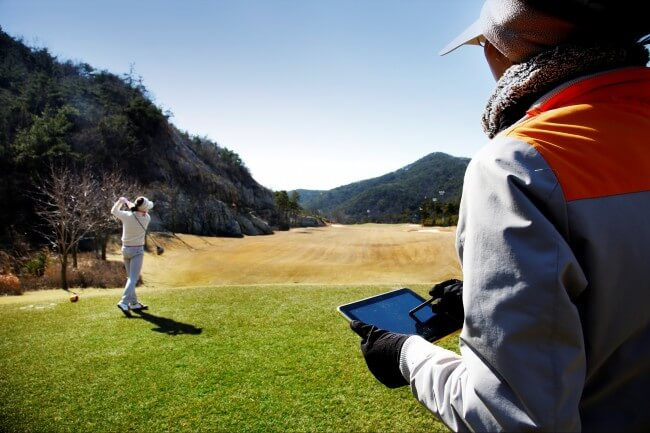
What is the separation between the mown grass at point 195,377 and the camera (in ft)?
8.68

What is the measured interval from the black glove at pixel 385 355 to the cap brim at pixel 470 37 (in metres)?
1.03

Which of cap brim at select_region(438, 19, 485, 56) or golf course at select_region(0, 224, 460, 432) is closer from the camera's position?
cap brim at select_region(438, 19, 485, 56)

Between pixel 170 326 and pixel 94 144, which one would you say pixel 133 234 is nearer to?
pixel 170 326

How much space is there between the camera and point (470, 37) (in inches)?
50.5

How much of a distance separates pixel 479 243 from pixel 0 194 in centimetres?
2780

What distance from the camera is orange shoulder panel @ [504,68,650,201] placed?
85 cm

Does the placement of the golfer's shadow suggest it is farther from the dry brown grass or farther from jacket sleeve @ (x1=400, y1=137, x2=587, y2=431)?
the dry brown grass

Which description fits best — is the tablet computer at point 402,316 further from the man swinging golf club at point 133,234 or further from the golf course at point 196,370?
the man swinging golf club at point 133,234

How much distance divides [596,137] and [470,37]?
607 millimetres

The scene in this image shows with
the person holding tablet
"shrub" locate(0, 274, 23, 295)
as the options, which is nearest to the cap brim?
the person holding tablet

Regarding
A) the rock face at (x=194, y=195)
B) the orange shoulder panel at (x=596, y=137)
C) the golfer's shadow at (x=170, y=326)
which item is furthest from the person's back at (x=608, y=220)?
the rock face at (x=194, y=195)

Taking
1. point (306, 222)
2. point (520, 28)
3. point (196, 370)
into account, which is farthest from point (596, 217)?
point (306, 222)

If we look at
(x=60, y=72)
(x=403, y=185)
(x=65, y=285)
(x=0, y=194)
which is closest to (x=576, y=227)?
(x=65, y=285)

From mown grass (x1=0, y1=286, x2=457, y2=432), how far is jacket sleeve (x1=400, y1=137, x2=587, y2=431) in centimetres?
201
